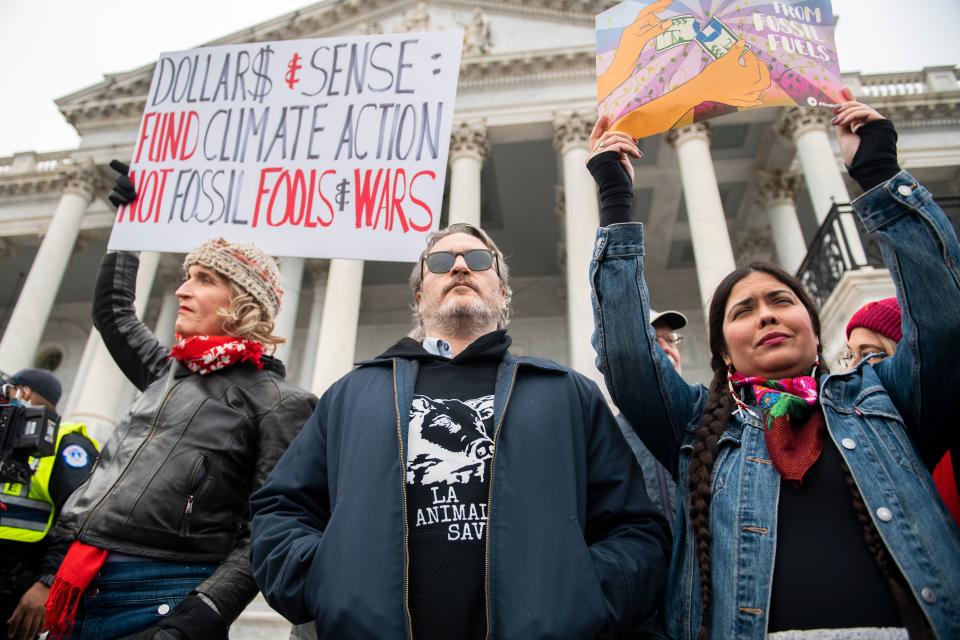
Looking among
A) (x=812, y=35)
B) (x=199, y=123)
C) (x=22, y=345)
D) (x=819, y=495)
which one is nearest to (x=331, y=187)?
(x=199, y=123)

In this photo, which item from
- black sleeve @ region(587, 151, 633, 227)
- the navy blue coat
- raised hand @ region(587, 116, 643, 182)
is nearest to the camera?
the navy blue coat

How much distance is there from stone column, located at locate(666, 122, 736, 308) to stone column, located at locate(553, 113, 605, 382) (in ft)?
7.05

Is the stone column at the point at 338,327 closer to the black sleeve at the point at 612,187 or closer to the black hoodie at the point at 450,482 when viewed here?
the black hoodie at the point at 450,482

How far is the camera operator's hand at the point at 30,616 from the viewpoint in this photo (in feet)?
8.91

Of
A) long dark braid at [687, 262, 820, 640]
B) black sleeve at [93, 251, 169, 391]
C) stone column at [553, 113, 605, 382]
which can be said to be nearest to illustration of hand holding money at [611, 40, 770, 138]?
long dark braid at [687, 262, 820, 640]

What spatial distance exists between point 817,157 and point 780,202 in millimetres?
2895

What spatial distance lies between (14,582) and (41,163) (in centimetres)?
2287

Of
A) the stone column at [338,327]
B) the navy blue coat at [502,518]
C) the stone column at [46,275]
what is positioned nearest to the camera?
the navy blue coat at [502,518]

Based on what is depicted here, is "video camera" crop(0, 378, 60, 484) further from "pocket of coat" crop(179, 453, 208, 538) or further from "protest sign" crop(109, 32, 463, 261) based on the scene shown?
"pocket of coat" crop(179, 453, 208, 538)

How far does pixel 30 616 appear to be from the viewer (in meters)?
2.72

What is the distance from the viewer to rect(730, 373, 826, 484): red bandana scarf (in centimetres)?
176

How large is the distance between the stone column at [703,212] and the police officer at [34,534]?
34.4ft

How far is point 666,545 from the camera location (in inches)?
76.3

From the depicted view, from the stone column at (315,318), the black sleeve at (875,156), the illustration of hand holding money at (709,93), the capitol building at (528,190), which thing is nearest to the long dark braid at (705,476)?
the black sleeve at (875,156)
